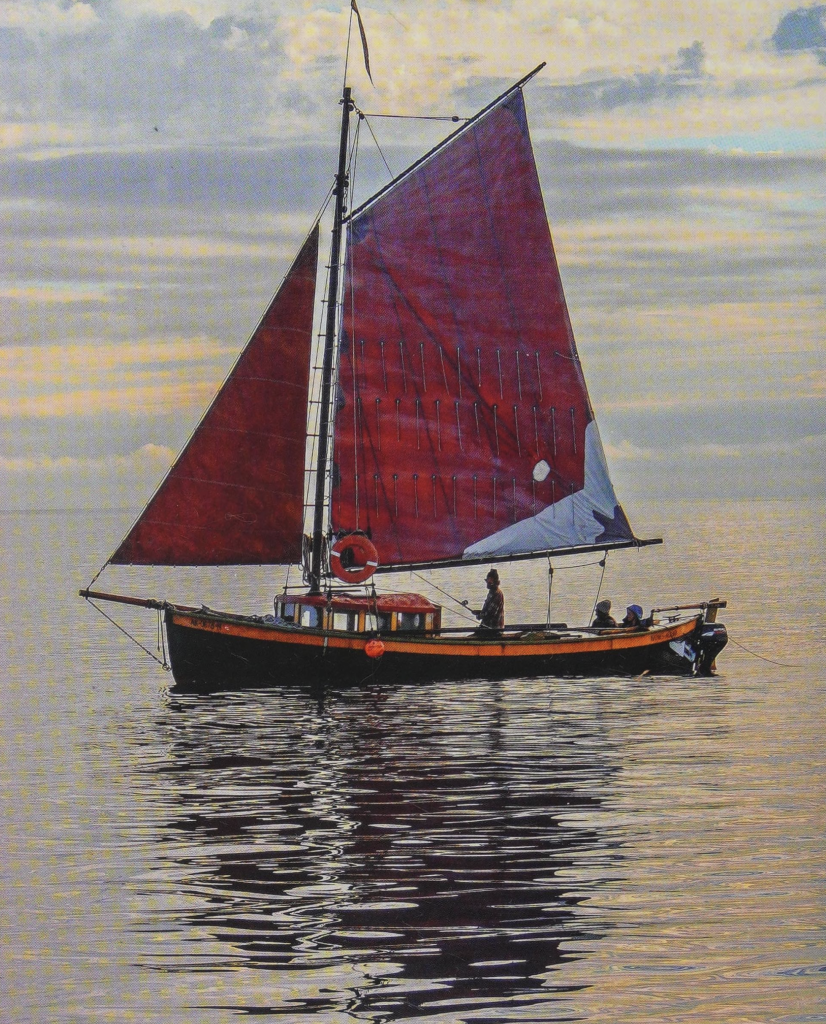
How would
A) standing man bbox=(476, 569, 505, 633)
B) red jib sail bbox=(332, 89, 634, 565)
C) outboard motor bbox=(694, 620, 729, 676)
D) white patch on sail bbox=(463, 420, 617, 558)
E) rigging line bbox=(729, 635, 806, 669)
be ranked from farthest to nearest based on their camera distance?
rigging line bbox=(729, 635, 806, 669)
outboard motor bbox=(694, 620, 729, 676)
white patch on sail bbox=(463, 420, 617, 558)
red jib sail bbox=(332, 89, 634, 565)
standing man bbox=(476, 569, 505, 633)

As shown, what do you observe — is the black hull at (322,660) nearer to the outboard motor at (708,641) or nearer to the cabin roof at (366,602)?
the cabin roof at (366,602)

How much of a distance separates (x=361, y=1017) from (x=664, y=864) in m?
6.68

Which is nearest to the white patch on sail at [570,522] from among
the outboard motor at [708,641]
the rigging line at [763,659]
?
the outboard motor at [708,641]

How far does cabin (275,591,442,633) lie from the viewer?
36812 mm

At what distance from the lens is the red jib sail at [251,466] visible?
1421 inches

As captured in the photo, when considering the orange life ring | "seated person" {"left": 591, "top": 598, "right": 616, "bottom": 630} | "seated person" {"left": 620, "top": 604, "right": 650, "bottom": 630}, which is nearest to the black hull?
"seated person" {"left": 591, "top": 598, "right": 616, "bottom": 630}

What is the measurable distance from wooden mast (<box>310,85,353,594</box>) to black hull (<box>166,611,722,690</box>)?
2.07 metres

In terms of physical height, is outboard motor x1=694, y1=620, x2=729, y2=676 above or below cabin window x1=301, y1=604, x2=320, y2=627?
below

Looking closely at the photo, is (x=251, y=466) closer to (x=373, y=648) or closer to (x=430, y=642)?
(x=373, y=648)

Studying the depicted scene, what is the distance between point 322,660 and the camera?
3653cm

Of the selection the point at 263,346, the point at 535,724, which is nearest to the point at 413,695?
the point at 535,724

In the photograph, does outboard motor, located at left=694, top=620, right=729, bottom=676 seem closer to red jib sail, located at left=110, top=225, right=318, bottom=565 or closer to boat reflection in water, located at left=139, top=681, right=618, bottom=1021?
boat reflection in water, located at left=139, top=681, right=618, bottom=1021

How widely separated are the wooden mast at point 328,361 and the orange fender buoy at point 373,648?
7.20 feet

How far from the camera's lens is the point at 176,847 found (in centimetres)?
1983
